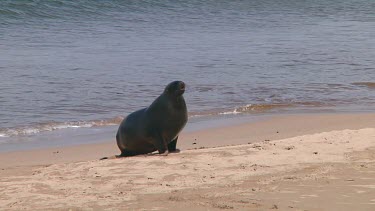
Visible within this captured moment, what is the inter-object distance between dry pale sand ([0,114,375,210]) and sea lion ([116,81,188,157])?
48 centimetres

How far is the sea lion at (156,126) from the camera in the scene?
9156 mm

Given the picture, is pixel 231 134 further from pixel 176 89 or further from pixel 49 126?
pixel 49 126

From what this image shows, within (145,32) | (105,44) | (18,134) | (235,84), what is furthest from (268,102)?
(145,32)

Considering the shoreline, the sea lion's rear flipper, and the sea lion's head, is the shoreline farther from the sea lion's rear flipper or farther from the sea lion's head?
the sea lion's head

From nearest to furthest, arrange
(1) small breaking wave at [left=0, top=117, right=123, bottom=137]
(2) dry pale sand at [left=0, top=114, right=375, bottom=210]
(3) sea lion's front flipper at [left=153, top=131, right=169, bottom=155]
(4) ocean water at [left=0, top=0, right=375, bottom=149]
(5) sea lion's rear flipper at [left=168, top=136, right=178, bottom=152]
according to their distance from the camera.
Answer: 1. (2) dry pale sand at [left=0, top=114, right=375, bottom=210]
2. (3) sea lion's front flipper at [left=153, top=131, right=169, bottom=155]
3. (5) sea lion's rear flipper at [left=168, top=136, right=178, bottom=152]
4. (1) small breaking wave at [left=0, top=117, right=123, bottom=137]
5. (4) ocean water at [left=0, top=0, right=375, bottom=149]

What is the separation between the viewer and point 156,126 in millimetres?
9195

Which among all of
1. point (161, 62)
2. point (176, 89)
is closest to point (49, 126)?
point (176, 89)

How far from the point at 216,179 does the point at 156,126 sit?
2.28 meters

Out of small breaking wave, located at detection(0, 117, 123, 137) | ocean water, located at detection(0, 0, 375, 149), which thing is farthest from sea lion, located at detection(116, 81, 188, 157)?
small breaking wave, located at detection(0, 117, 123, 137)

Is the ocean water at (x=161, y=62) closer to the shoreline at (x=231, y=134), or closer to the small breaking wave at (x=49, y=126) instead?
the small breaking wave at (x=49, y=126)

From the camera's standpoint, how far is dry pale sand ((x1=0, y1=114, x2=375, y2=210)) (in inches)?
246

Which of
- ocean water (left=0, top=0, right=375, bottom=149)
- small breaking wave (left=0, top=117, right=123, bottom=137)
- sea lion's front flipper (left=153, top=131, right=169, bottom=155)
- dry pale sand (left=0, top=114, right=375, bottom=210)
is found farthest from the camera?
ocean water (left=0, top=0, right=375, bottom=149)

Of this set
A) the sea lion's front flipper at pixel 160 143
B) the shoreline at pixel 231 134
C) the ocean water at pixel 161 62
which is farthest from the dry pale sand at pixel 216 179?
the ocean water at pixel 161 62

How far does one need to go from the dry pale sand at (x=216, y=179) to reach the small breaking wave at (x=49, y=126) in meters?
1.67
